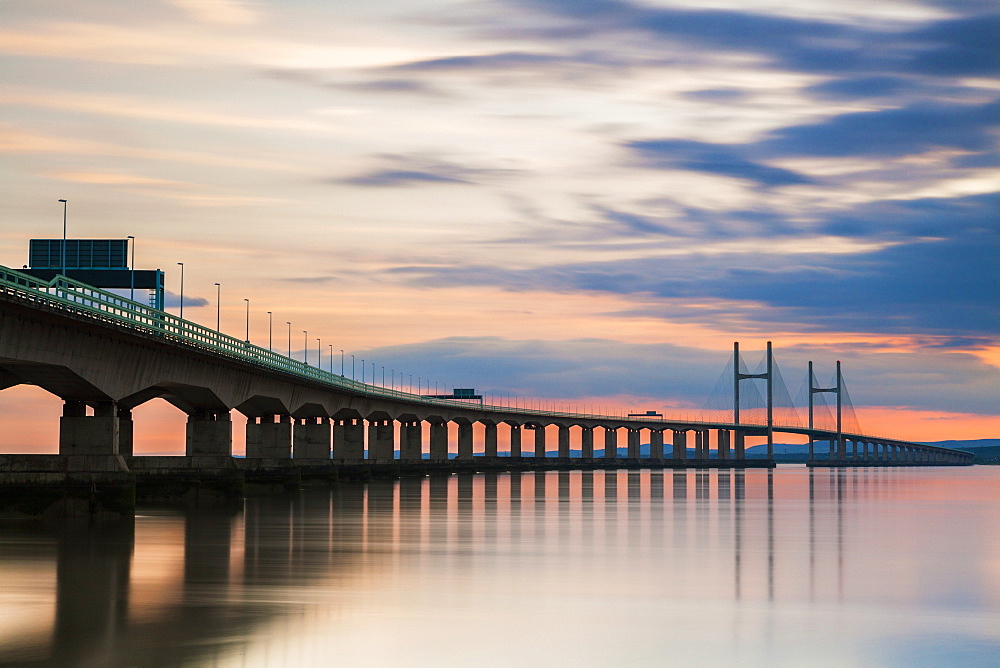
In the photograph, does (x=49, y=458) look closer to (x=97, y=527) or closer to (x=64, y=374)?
(x=64, y=374)

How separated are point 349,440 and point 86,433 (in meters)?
77.9

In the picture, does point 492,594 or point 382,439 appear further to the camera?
point 382,439

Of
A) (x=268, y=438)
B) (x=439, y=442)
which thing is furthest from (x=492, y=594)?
(x=439, y=442)

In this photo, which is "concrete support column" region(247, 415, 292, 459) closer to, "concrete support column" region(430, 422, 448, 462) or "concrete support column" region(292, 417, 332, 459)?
"concrete support column" region(292, 417, 332, 459)

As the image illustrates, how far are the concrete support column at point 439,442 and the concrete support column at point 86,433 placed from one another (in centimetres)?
11555

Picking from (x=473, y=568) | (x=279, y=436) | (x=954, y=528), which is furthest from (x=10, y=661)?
(x=279, y=436)

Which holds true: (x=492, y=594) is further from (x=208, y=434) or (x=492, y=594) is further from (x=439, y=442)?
(x=439, y=442)

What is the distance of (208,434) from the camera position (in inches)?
3413

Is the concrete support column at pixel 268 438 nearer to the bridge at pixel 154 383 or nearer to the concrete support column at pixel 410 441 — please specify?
the bridge at pixel 154 383

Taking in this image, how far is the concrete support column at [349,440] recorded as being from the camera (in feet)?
449

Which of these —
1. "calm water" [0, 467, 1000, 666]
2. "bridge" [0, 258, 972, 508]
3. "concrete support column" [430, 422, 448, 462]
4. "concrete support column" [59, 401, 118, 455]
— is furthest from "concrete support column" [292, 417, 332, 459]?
"calm water" [0, 467, 1000, 666]

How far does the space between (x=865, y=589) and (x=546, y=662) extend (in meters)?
13.6

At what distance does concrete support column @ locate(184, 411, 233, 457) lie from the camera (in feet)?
283

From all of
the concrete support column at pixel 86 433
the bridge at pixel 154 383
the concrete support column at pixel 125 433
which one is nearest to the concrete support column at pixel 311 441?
the bridge at pixel 154 383
